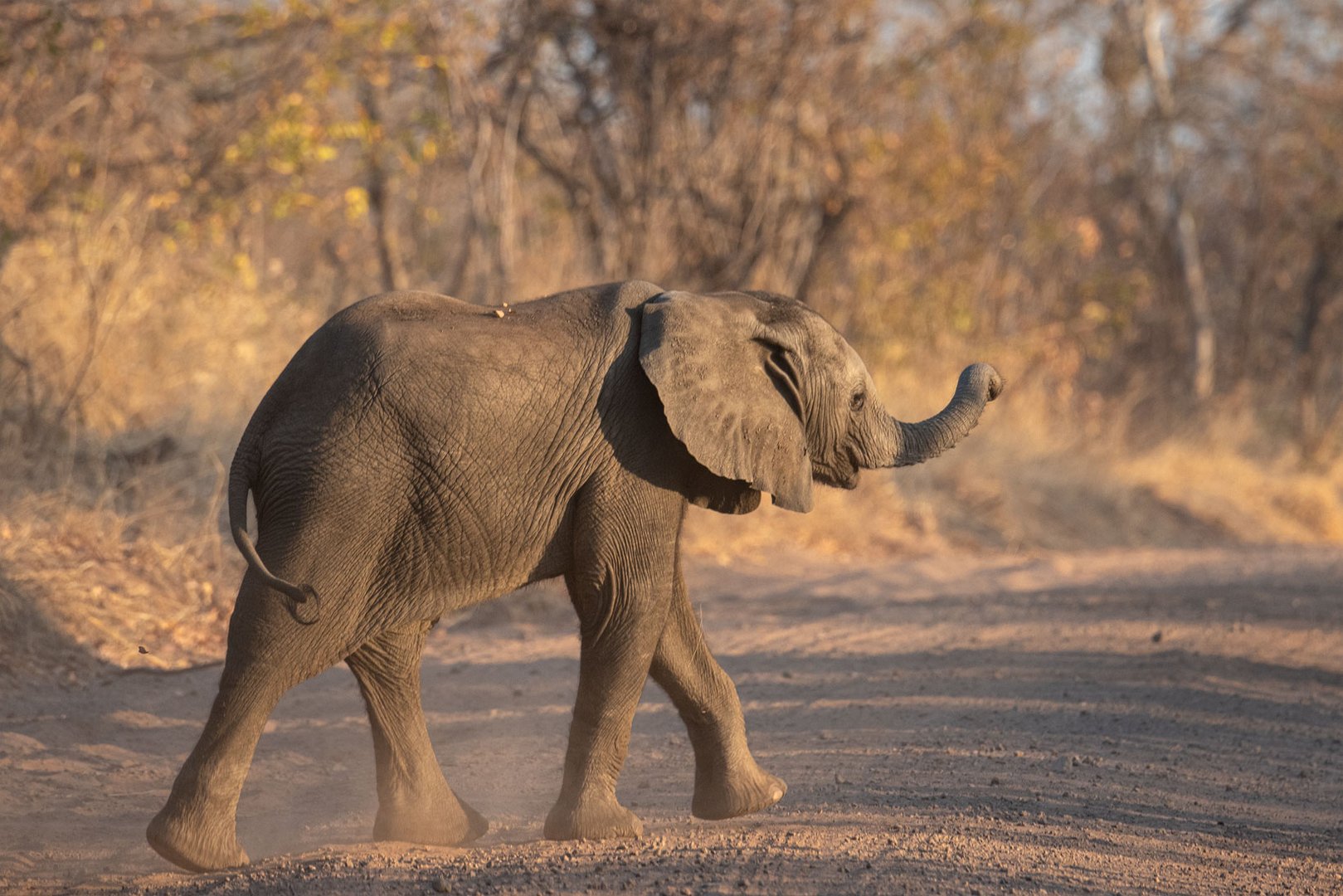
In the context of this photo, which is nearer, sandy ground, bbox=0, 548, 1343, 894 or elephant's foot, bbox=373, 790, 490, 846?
sandy ground, bbox=0, 548, 1343, 894

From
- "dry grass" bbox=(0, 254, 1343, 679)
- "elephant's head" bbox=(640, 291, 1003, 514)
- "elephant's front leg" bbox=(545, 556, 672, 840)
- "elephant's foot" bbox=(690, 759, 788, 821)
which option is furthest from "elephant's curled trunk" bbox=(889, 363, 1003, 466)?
"dry grass" bbox=(0, 254, 1343, 679)

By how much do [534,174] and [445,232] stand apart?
11.6 ft

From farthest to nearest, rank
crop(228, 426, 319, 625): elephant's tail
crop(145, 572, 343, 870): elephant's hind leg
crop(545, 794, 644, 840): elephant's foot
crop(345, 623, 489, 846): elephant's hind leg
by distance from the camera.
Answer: crop(345, 623, 489, 846): elephant's hind leg → crop(545, 794, 644, 840): elephant's foot → crop(145, 572, 343, 870): elephant's hind leg → crop(228, 426, 319, 625): elephant's tail

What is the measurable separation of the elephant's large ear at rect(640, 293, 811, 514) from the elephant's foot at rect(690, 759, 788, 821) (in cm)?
88

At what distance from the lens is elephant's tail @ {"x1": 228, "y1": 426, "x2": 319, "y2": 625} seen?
396cm

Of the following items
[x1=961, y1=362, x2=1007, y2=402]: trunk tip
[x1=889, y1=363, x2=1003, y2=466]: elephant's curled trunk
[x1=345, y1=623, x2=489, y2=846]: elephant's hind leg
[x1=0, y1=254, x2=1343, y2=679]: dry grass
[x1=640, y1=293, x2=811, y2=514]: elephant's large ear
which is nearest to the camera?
[x1=640, y1=293, x2=811, y2=514]: elephant's large ear

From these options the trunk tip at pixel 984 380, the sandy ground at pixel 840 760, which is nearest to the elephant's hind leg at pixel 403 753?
the sandy ground at pixel 840 760

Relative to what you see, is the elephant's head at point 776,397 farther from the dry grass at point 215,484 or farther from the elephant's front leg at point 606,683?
the dry grass at point 215,484

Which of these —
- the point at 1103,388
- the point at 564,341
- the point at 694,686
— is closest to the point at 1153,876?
the point at 694,686

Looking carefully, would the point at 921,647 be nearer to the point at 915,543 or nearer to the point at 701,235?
the point at 915,543

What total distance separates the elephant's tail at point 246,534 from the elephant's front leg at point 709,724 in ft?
3.85

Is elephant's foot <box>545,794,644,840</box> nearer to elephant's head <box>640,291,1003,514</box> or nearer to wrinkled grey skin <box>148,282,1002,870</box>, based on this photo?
wrinkled grey skin <box>148,282,1002,870</box>

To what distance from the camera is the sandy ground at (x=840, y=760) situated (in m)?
4.23

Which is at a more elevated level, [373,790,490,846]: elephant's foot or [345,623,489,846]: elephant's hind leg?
[345,623,489,846]: elephant's hind leg
